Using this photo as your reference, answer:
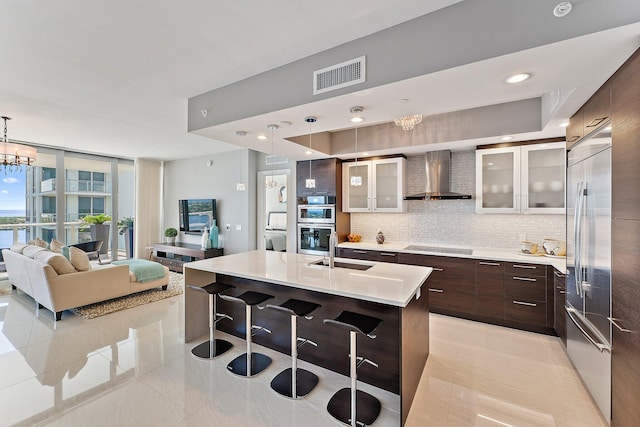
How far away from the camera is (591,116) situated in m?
2.24

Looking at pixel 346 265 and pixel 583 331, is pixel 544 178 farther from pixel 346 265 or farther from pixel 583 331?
pixel 346 265

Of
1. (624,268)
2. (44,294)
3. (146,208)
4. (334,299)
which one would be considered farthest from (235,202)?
(624,268)

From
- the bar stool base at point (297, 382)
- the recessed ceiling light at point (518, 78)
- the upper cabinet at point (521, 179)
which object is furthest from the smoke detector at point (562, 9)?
the bar stool base at point (297, 382)

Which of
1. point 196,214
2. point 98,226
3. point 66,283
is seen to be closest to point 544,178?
point 66,283

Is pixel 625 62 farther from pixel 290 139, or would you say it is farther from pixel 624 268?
pixel 290 139

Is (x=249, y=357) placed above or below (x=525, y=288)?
below

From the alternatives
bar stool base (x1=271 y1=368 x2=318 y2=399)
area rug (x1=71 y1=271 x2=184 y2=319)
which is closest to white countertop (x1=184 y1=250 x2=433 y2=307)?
bar stool base (x1=271 y1=368 x2=318 y2=399)

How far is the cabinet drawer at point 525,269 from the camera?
330 centimetres

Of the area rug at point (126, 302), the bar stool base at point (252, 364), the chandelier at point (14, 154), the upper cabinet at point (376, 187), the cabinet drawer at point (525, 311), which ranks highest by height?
the chandelier at point (14, 154)

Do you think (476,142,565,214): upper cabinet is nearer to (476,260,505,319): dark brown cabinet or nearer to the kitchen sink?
the kitchen sink

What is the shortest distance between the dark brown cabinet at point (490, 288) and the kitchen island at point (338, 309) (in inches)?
52.5

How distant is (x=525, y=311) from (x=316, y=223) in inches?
124

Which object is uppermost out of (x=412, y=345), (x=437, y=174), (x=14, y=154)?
(x=14, y=154)

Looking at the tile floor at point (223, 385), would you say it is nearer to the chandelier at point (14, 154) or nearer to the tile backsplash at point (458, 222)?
the tile backsplash at point (458, 222)
